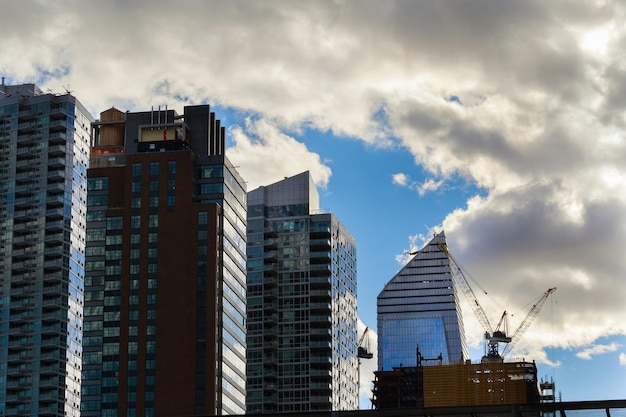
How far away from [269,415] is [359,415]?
14.4 ft

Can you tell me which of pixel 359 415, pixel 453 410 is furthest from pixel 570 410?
pixel 359 415

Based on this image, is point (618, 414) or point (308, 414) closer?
point (618, 414)

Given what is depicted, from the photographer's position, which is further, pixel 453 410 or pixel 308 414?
pixel 308 414

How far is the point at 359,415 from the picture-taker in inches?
2392

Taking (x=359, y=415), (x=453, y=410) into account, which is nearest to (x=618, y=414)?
(x=453, y=410)

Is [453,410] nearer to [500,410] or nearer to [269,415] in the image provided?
[500,410]

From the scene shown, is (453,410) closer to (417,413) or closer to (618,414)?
(417,413)

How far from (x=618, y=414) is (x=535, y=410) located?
3.65 m

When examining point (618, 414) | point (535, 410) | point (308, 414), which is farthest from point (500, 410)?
point (308, 414)

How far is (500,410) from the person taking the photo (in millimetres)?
58344

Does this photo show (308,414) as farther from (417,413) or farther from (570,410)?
(570,410)

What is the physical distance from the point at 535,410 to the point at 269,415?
12.2m

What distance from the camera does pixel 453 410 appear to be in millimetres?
58094

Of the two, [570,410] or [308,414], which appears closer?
[570,410]
